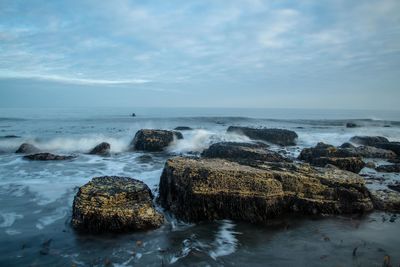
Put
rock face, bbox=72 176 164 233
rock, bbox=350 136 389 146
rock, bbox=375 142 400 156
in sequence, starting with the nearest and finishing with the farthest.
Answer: rock face, bbox=72 176 164 233, rock, bbox=375 142 400 156, rock, bbox=350 136 389 146

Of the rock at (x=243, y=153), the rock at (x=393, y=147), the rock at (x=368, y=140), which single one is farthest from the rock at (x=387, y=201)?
the rock at (x=368, y=140)

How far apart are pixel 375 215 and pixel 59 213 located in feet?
25.5

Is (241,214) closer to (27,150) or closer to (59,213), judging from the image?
(59,213)

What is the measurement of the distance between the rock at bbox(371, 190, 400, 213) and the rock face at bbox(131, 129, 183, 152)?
12972mm

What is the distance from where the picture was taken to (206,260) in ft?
19.1

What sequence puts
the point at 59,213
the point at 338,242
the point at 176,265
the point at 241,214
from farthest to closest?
the point at 59,213 → the point at 241,214 → the point at 338,242 → the point at 176,265

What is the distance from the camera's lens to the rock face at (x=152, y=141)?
1955 centimetres

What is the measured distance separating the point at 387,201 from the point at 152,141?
13.5 m

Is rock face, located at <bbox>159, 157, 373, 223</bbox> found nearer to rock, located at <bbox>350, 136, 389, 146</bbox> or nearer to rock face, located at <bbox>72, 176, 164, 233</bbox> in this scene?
rock face, located at <bbox>72, 176, 164, 233</bbox>

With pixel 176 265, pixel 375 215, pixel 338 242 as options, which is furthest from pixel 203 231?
pixel 375 215

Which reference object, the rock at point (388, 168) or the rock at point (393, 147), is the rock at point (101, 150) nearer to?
the rock at point (388, 168)

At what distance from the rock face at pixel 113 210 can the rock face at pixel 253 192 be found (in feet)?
2.70

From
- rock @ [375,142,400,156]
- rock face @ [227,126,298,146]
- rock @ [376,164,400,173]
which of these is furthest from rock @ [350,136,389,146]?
rock @ [376,164,400,173]

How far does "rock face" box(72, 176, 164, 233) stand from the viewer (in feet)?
22.5
